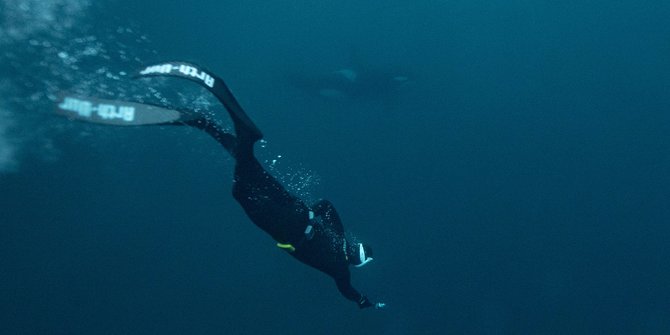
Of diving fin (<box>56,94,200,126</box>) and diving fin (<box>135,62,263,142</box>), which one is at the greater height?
diving fin (<box>135,62,263,142</box>)

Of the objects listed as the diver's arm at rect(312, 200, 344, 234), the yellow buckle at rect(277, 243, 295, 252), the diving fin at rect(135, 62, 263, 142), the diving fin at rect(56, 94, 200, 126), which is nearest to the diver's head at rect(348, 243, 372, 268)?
the diver's arm at rect(312, 200, 344, 234)

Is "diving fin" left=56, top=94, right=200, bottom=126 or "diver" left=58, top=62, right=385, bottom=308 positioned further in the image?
"diver" left=58, top=62, right=385, bottom=308

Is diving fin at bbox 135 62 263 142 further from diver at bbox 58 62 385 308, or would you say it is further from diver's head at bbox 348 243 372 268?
diver's head at bbox 348 243 372 268

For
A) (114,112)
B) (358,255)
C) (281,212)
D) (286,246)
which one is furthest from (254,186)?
(358,255)

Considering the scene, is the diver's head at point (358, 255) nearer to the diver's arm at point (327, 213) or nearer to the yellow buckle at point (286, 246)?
the diver's arm at point (327, 213)

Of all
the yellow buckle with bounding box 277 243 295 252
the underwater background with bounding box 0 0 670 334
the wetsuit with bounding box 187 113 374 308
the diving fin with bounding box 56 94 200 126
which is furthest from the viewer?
the underwater background with bounding box 0 0 670 334

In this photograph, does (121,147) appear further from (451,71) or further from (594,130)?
(594,130)

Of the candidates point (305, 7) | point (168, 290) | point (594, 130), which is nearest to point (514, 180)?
point (594, 130)

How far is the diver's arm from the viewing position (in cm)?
535

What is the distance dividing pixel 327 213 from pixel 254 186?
152 cm

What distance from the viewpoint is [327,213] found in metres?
5.51

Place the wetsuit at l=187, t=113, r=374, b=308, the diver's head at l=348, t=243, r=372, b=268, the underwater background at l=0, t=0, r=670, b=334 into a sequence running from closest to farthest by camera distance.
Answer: the wetsuit at l=187, t=113, r=374, b=308, the diver's head at l=348, t=243, r=372, b=268, the underwater background at l=0, t=0, r=670, b=334

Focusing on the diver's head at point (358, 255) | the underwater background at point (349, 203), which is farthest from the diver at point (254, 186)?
the underwater background at point (349, 203)

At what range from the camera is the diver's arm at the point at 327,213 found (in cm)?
535
